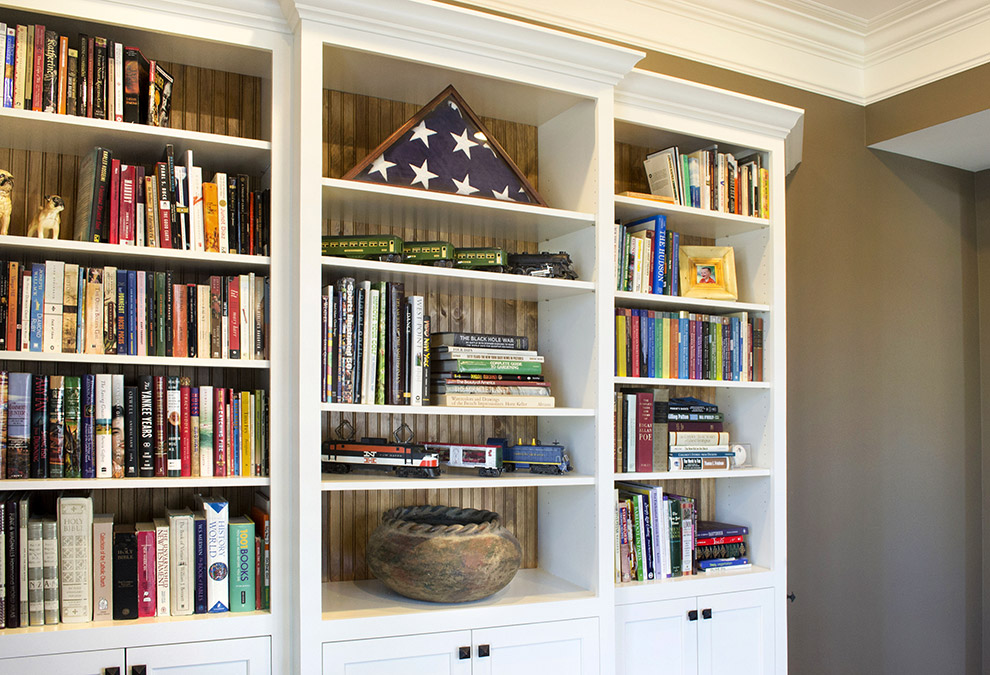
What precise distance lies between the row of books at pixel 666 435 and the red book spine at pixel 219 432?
3.82 feet

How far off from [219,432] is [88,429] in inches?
→ 11.5

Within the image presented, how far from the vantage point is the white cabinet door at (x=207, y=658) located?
78.3 inches

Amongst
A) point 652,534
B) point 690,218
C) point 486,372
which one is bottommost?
point 652,534

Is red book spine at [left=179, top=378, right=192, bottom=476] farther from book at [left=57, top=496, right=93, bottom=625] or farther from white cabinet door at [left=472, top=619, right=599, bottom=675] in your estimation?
white cabinet door at [left=472, top=619, right=599, bottom=675]

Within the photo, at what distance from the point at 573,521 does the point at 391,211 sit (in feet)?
3.48

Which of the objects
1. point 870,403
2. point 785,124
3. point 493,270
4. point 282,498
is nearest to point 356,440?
point 282,498

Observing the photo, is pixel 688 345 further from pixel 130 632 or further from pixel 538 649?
pixel 130 632

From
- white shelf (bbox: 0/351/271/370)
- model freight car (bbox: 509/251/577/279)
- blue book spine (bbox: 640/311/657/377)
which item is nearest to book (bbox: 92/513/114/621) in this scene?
white shelf (bbox: 0/351/271/370)

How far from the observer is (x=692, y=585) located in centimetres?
271

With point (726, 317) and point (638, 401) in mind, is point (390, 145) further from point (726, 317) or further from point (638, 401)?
point (726, 317)

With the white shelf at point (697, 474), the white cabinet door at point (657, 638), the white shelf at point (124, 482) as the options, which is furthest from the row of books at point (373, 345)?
the white cabinet door at point (657, 638)

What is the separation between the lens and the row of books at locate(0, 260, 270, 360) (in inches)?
78.3

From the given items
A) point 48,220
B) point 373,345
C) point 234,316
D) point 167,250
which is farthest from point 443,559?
point 48,220

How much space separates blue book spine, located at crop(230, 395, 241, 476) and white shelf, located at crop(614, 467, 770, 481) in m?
1.09
